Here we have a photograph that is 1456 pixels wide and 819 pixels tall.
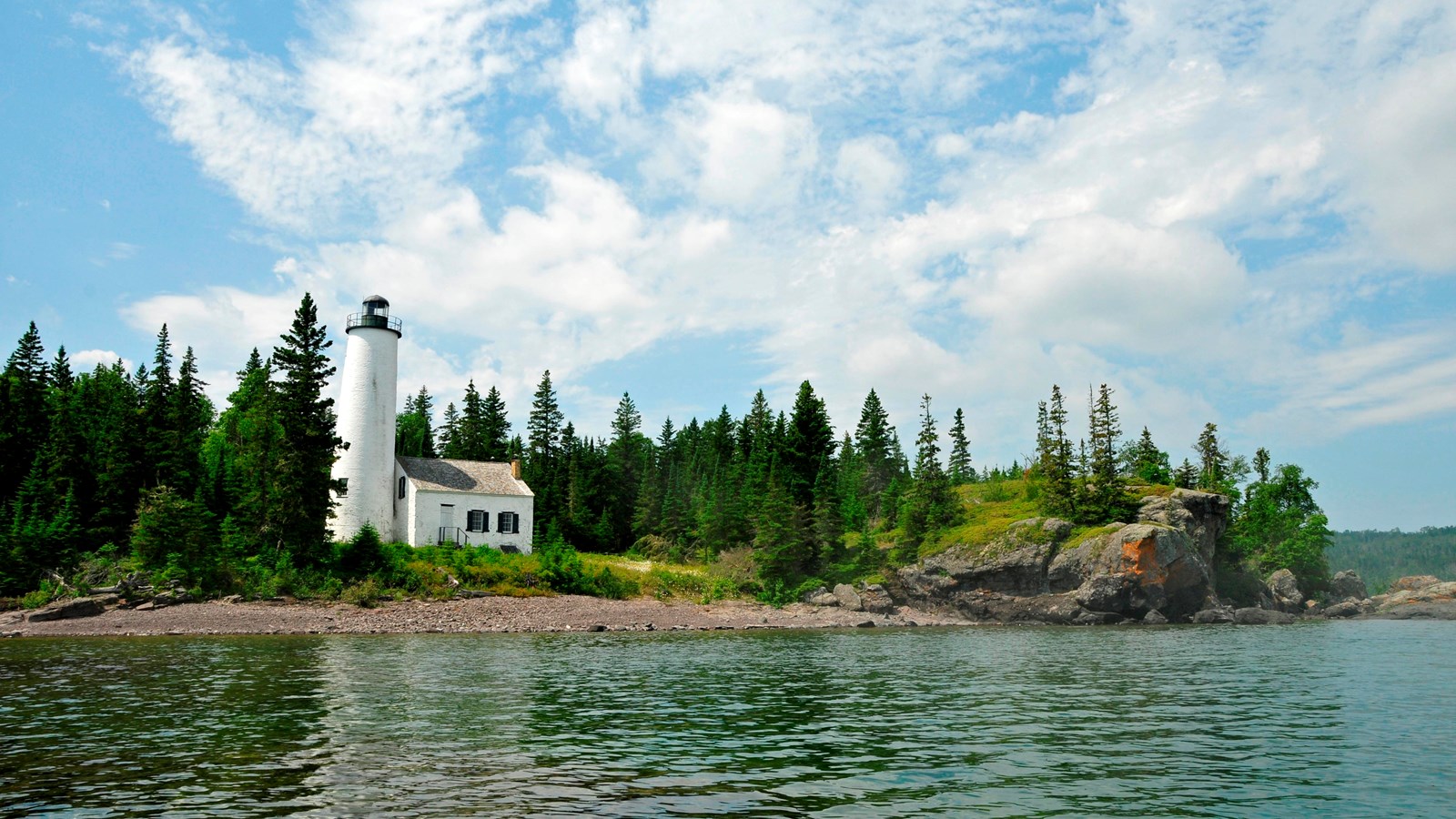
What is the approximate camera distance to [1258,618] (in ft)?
220

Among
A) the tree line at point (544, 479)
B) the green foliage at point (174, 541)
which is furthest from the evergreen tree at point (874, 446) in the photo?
the green foliage at point (174, 541)

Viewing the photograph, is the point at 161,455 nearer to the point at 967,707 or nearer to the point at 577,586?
the point at 577,586

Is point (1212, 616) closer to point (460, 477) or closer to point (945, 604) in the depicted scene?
point (945, 604)

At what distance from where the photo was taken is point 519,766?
46.8ft

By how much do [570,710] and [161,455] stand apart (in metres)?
49.5

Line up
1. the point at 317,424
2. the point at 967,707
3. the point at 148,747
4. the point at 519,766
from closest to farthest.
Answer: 1. the point at 519,766
2. the point at 148,747
3. the point at 967,707
4. the point at 317,424

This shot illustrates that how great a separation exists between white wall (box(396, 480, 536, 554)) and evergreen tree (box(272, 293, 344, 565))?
19.7 feet

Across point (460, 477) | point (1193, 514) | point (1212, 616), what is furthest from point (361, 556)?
point (1193, 514)

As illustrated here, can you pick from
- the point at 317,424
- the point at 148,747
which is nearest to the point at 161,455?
the point at 317,424

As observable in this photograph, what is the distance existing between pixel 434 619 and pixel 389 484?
55.0 feet

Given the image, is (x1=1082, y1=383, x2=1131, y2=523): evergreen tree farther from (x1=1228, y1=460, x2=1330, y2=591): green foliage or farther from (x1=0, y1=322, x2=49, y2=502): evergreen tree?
(x1=0, y1=322, x2=49, y2=502): evergreen tree

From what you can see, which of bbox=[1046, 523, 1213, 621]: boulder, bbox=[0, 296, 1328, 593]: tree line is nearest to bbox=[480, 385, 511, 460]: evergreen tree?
bbox=[0, 296, 1328, 593]: tree line

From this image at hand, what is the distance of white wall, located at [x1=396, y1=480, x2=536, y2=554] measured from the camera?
6150 cm

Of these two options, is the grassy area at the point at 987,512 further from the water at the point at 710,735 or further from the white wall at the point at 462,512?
the water at the point at 710,735
